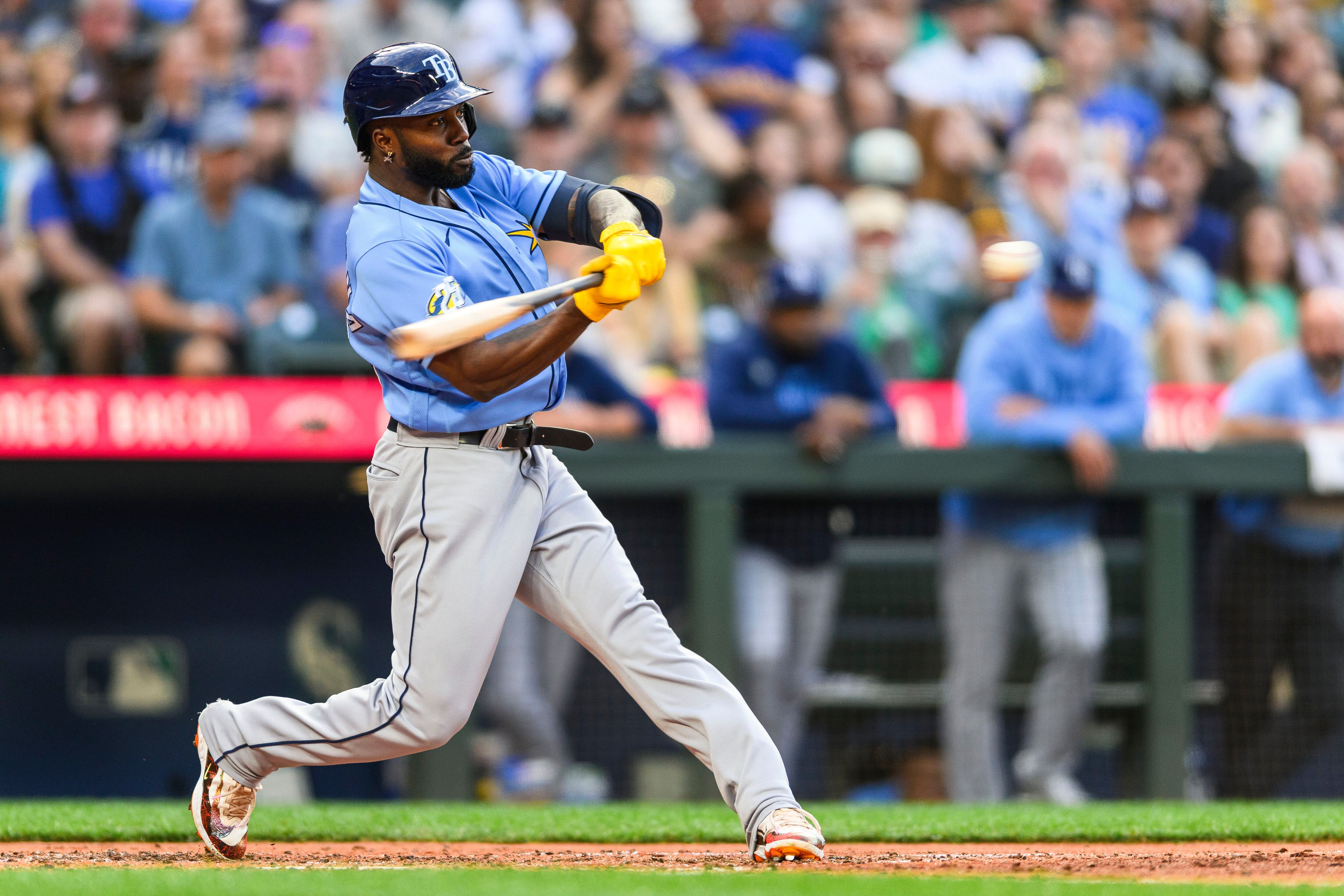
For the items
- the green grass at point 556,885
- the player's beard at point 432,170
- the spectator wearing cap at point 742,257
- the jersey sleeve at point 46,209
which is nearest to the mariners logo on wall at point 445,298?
the player's beard at point 432,170

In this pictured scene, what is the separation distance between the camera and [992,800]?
209 inches

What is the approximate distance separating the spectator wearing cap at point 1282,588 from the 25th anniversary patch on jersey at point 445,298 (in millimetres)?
3597

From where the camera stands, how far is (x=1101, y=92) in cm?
838

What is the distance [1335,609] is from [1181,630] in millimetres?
663

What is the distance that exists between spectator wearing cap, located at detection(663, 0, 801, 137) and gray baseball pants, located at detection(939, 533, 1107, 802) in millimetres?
3063

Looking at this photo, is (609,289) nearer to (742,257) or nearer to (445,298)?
(445,298)

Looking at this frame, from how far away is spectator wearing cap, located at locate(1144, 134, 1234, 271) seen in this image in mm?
7734

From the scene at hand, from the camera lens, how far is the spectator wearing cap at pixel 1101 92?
8.23 m

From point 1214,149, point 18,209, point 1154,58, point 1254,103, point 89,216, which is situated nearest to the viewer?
point 89,216

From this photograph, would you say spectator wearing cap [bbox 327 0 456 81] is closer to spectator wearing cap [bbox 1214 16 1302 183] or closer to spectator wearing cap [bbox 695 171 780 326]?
spectator wearing cap [bbox 695 171 780 326]

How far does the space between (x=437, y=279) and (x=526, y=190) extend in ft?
1.50

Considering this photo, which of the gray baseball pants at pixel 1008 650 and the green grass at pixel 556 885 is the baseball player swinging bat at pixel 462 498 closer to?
the green grass at pixel 556 885

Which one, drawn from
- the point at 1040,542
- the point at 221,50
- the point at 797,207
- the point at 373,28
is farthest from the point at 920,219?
the point at 221,50

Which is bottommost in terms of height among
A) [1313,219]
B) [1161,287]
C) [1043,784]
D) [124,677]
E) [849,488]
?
[1043,784]
